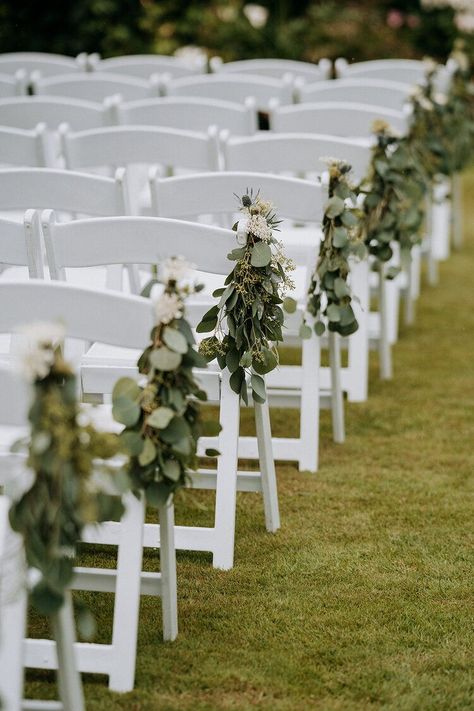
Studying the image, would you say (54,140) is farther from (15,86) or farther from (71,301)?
(71,301)

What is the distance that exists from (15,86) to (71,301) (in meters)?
4.20

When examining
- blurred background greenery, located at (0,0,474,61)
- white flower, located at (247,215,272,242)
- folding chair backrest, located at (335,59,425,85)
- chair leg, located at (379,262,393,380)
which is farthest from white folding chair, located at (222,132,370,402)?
blurred background greenery, located at (0,0,474,61)

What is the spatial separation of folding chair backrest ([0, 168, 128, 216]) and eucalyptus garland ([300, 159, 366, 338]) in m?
0.72

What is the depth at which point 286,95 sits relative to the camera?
6438 mm

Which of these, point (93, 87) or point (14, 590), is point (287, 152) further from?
point (14, 590)

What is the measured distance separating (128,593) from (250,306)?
88 cm

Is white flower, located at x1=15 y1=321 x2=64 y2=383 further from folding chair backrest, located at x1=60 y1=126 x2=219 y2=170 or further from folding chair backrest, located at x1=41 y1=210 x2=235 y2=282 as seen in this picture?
folding chair backrest, located at x1=60 y1=126 x2=219 y2=170

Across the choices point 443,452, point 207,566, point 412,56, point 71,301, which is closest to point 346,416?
point 443,452

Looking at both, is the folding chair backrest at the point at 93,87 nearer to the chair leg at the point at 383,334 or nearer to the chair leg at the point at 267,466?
the chair leg at the point at 383,334

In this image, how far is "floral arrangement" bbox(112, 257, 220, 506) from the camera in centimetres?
242

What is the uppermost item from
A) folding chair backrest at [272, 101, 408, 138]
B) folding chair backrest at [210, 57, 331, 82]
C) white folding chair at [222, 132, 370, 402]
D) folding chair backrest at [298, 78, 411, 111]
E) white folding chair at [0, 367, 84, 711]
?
folding chair backrest at [210, 57, 331, 82]

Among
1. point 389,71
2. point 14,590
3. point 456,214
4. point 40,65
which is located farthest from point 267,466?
point 456,214

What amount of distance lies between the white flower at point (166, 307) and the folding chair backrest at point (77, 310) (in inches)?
1.0

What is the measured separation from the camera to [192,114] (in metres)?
5.33
